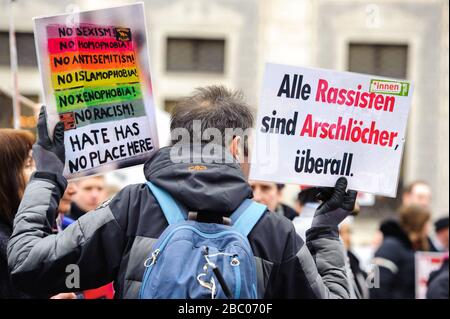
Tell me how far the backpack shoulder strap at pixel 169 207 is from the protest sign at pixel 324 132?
1.94ft

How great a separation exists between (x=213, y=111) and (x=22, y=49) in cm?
1423

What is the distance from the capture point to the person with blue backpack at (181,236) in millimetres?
2135

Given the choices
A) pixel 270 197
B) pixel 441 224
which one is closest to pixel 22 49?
pixel 441 224

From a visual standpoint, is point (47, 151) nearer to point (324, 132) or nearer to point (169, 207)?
point (169, 207)

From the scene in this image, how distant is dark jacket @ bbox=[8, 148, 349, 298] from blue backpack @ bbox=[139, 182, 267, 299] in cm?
6

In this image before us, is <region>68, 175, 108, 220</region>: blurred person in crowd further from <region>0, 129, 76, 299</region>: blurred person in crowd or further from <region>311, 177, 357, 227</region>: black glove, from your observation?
<region>311, 177, 357, 227</region>: black glove

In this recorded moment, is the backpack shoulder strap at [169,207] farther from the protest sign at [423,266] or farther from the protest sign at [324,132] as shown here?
the protest sign at [423,266]

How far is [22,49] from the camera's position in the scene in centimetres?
1596

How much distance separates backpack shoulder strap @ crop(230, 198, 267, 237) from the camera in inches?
88.2

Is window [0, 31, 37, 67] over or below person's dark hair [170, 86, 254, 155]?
below

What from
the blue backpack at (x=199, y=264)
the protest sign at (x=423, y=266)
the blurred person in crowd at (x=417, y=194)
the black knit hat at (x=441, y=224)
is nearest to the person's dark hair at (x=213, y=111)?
the blue backpack at (x=199, y=264)

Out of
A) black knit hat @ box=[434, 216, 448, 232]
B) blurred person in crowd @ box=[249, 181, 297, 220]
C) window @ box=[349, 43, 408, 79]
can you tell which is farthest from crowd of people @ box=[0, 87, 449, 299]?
window @ box=[349, 43, 408, 79]

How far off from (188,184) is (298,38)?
554 inches
